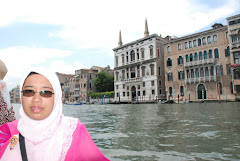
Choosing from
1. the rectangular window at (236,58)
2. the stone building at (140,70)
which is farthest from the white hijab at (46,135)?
the stone building at (140,70)

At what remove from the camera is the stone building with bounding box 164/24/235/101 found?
1017 inches

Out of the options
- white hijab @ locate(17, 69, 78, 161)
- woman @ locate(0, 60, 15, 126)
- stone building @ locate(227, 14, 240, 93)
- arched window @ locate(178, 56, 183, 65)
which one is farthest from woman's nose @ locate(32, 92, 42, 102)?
arched window @ locate(178, 56, 183, 65)

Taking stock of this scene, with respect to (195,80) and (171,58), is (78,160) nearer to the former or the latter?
(195,80)

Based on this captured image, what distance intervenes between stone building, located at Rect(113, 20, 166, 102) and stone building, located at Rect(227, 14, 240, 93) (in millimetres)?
10909

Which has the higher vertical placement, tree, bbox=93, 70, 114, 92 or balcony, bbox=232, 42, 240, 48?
balcony, bbox=232, 42, 240, 48

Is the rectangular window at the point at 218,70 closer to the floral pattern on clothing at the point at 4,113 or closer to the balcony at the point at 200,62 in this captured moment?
the balcony at the point at 200,62

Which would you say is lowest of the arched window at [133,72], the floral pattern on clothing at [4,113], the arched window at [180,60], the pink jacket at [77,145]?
the pink jacket at [77,145]

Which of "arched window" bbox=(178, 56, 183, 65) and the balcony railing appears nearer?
the balcony railing

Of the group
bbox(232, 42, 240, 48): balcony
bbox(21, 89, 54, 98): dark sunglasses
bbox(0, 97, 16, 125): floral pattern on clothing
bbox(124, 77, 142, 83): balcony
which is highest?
bbox(232, 42, 240, 48): balcony

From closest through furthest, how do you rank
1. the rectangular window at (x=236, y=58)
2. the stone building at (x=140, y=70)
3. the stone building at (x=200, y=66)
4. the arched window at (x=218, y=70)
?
1. the rectangular window at (x=236, y=58)
2. the stone building at (x=200, y=66)
3. the arched window at (x=218, y=70)
4. the stone building at (x=140, y=70)

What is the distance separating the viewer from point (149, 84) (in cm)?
3378

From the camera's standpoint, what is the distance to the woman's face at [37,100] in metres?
1.34

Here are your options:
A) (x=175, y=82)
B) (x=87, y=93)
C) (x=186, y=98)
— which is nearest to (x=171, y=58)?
(x=175, y=82)

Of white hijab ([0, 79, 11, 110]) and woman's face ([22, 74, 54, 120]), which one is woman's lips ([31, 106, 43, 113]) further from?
white hijab ([0, 79, 11, 110])
